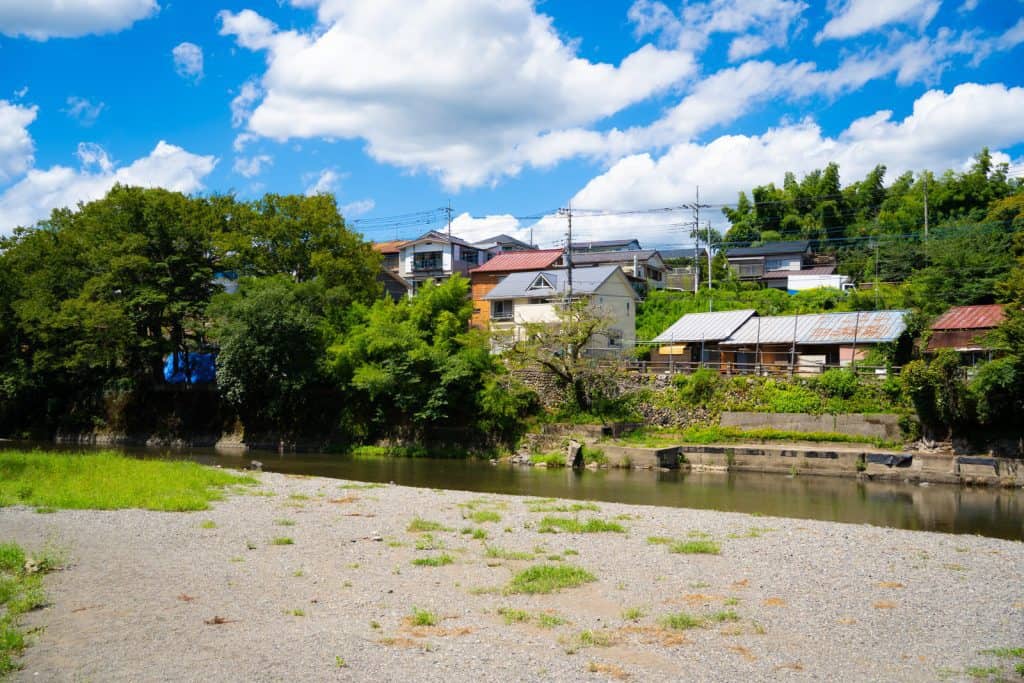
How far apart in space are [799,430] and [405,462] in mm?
19452

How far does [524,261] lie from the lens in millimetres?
59000

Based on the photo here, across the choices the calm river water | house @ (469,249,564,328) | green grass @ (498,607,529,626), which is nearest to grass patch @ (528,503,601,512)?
the calm river water

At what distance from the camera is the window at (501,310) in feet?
173

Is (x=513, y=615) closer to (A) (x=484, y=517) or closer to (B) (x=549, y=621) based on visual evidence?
(B) (x=549, y=621)

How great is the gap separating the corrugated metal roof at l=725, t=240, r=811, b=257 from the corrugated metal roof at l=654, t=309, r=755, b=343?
905 inches

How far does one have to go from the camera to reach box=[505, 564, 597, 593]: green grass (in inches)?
461

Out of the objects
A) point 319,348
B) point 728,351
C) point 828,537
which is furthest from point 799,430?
point 319,348

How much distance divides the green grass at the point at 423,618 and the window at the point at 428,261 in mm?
56054

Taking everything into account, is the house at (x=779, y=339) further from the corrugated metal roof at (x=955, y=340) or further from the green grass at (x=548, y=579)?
the green grass at (x=548, y=579)

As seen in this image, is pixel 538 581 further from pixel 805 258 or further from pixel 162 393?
pixel 805 258

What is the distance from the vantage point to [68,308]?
133ft

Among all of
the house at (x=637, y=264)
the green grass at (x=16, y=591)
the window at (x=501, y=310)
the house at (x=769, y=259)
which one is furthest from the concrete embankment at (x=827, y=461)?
the house at (x=769, y=259)

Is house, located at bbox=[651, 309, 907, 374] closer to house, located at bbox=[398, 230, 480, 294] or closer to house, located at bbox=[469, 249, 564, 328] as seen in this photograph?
house, located at bbox=[469, 249, 564, 328]

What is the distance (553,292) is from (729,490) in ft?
79.3
